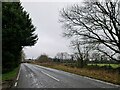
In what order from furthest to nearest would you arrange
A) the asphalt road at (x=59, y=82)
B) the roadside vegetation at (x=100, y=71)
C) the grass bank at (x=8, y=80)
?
1. the roadside vegetation at (x=100, y=71)
2. the grass bank at (x=8, y=80)
3. the asphalt road at (x=59, y=82)

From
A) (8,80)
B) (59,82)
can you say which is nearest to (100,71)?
(8,80)

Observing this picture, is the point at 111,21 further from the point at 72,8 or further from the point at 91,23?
the point at 72,8

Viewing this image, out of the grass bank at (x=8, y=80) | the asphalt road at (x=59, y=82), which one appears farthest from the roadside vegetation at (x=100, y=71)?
the grass bank at (x=8, y=80)

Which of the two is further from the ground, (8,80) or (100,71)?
(100,71)

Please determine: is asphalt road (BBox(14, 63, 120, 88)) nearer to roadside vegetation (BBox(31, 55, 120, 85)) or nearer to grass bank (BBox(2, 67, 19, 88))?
grass bank (BBox(2, 67, 19, 88))

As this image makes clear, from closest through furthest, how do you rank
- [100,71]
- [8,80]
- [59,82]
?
1. [59,82]
2. [8,80]
3. [100,71]

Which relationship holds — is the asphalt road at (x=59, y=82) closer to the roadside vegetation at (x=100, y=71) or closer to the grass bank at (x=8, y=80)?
the grass bank at (x=8, y=80)

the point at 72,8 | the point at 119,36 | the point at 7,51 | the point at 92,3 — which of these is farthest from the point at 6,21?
the point at 119,36

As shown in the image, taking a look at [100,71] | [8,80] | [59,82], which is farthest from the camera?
[100,71]

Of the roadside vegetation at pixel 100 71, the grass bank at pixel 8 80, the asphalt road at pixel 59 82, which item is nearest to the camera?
the asphalt road at pixel 59 82

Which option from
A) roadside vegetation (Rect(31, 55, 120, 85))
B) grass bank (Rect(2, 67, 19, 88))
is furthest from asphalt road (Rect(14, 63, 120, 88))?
roadside vegetation (Rect(31, 55, 120, 85))

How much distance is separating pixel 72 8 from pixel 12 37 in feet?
28.8

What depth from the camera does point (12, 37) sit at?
3011 cm

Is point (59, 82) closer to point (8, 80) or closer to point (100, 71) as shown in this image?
point (8, 80)
